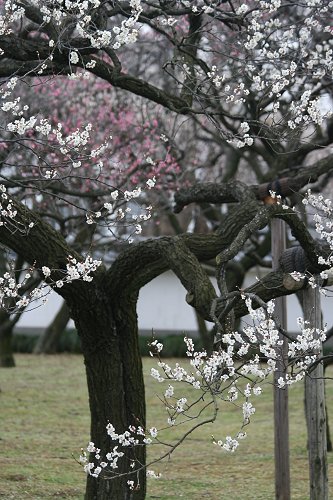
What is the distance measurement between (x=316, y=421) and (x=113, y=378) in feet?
5.51

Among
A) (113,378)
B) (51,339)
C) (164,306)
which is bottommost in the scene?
(113,378)

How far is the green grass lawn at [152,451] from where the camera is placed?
27.5ft

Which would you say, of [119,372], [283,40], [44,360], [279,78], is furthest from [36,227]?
[44,360]

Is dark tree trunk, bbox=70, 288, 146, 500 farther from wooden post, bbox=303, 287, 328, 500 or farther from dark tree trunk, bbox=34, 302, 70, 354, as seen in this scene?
dark tree trunk, bbox=34, 302, 70, 354

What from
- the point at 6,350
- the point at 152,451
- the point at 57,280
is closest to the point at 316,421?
the point at 57,280

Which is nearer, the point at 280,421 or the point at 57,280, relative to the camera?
the point at 57,280

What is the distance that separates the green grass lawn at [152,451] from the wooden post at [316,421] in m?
1.07

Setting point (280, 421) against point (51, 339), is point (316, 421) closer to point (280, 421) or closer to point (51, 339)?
point (280, 421)

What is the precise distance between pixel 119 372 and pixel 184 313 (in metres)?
21.9

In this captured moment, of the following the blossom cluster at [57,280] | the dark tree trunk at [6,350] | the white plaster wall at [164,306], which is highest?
the white plaster wall at [164,306]

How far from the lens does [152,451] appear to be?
11.0 metres

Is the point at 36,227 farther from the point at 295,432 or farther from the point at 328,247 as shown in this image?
the point at 295,432

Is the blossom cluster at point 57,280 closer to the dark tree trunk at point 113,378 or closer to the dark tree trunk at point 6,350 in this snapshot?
the dark tree trunk at point 113,378

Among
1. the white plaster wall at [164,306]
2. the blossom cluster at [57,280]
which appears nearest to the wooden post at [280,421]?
the blossom cluster at [57,280]
